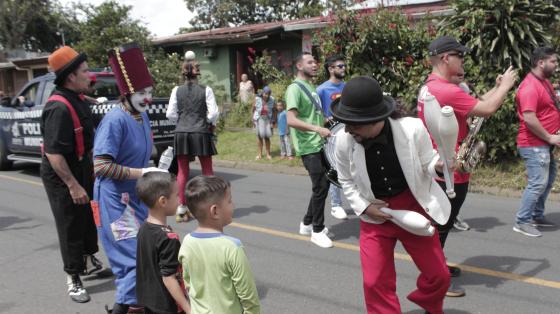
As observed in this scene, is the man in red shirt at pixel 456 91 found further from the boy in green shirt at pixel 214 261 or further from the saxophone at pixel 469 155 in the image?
the boy in green shirt at pixel 214 261

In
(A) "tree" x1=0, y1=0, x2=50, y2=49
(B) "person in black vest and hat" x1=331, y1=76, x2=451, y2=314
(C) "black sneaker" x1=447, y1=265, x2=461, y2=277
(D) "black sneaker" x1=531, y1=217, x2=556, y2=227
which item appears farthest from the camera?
(A) "tree" x1=0, y1=0, x2=50, y2=49

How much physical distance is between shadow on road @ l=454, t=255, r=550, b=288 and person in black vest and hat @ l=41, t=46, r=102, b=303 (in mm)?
3214

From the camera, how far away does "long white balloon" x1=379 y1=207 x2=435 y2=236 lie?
2.80 m

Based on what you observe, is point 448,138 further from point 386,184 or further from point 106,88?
point 106,88

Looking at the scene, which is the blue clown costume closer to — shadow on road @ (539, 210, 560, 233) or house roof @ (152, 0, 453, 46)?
shadow on road @ (539, 210, 560, 233)

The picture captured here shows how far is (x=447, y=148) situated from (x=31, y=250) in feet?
15.4

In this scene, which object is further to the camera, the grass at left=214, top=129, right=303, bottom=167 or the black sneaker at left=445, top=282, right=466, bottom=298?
the grass at left=214, top=129, right=303, bottom=167

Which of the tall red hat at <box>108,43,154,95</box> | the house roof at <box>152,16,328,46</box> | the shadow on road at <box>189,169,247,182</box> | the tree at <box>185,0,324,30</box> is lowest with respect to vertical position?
the shadow on road at <box>189,169,247,182</box>

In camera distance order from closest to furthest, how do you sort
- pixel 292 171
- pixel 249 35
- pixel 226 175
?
pixel 226 175 → pixel 292 171 → pixel 249 35

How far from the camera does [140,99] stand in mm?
3506

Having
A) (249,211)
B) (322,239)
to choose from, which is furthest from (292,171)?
(322,239)

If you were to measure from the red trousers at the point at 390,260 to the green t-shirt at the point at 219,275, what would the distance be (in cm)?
89

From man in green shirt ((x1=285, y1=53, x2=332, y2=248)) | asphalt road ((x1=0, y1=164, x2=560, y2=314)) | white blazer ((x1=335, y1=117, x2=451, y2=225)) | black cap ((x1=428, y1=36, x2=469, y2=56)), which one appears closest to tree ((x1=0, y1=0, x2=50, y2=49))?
asphalt road ((x1=0, y1=164, x2=560, y2=314))

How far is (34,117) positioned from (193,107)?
4.77 meters
